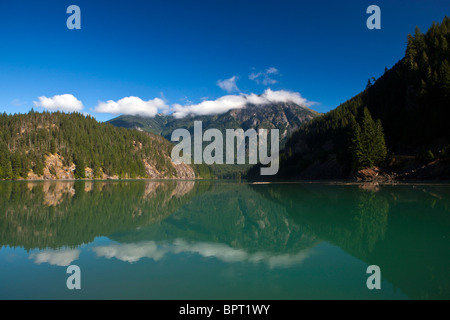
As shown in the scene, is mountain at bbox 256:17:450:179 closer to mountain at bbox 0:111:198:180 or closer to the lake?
the lake

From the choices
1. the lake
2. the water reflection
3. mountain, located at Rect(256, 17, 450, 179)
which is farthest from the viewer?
mountain, located at Rect(256, 17, 450, 179)

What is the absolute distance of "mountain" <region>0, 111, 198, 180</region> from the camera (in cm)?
11407

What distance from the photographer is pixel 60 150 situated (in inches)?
5536

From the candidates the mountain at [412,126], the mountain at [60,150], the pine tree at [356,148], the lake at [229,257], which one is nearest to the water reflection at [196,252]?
the lake at [229,257]

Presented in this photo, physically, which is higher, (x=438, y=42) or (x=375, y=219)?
(x=438, y=42)

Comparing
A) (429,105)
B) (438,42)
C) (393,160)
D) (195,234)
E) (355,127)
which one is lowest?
(195,234)

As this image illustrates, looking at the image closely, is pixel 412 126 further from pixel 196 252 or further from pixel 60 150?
pixel 60 150

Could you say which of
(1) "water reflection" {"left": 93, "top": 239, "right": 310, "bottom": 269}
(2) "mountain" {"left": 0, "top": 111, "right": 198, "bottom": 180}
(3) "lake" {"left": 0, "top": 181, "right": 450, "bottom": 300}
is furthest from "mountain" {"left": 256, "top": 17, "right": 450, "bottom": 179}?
(2) "mountain" {"left": 0, "top": 111, "right": 198, "bottom": 180}

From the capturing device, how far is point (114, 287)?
6.61 m

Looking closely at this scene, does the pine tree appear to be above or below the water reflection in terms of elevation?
above

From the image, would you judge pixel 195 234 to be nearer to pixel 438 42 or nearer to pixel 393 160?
pixel 393 160
